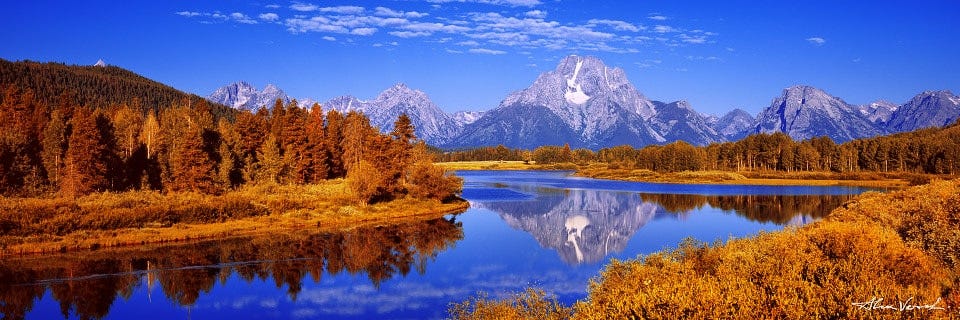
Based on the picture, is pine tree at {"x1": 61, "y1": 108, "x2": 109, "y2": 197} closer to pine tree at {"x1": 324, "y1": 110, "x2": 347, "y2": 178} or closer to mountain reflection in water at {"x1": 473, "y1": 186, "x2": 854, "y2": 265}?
pine tree at {"x1": 324, "y1": 110, "x2": 347, "y2": 178}

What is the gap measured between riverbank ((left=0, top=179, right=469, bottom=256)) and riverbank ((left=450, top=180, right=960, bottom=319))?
1670 inches

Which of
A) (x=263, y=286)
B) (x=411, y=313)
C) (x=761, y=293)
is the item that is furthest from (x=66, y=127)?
(x=761, y=293)

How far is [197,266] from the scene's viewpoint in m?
45.8

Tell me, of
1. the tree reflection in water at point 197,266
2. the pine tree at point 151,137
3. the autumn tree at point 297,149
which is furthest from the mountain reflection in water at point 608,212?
the pine tree at point 151,137

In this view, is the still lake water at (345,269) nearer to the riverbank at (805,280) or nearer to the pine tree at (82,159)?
the riverbank at (805,280)

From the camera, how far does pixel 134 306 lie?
35938mm

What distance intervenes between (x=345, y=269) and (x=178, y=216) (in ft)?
84.8

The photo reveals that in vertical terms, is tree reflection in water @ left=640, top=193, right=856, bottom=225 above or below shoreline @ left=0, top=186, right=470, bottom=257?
below

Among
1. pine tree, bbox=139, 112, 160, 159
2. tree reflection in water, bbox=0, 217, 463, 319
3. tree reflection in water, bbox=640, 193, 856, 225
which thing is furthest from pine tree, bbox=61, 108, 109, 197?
tree reflection in water, bbox=640, 193, 856, 225

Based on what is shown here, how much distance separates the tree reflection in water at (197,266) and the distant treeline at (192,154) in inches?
898
